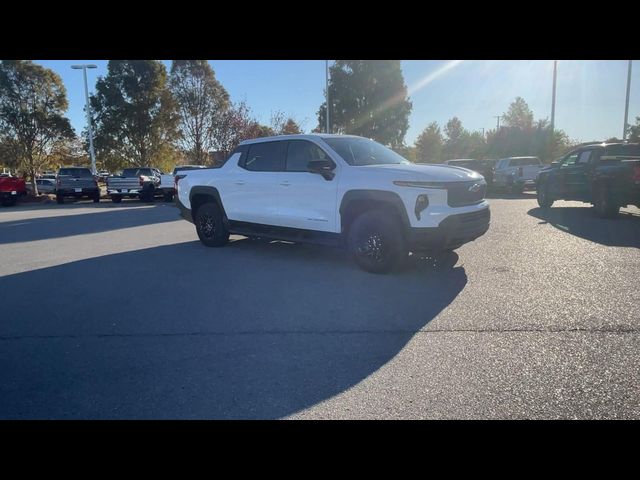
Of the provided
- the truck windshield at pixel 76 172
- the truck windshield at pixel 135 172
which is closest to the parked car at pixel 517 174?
the truck windshield at pixel 135 172

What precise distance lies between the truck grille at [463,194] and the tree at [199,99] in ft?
81.6

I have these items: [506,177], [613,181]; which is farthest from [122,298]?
[506,177]

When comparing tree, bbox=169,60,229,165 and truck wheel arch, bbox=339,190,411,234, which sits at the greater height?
tree, bbox=169,60,229,165

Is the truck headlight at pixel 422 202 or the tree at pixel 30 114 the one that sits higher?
the tree at pixel 30 114

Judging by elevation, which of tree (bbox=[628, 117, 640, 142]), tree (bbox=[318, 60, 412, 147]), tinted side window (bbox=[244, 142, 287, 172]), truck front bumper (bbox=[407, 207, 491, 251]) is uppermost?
tree (bbox=[318, 60, 412, 147])

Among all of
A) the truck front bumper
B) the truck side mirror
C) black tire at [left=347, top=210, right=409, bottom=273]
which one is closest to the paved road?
black tire at [left=347, top=210, right=409, bottom=273]

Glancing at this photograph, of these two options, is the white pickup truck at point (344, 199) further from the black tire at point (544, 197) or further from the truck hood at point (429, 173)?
the black tire at point (544, 197)

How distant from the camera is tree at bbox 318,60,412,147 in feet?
127

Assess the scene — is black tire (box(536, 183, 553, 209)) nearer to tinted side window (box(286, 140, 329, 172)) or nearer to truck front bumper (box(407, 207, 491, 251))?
truck front bumper (box(407, 207, 491, 251))

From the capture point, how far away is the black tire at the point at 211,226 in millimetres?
8366

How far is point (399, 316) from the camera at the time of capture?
14.9ft

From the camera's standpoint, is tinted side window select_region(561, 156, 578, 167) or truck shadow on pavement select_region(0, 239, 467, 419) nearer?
truck shadow on pavement select_region(0, 239, 467, 419)

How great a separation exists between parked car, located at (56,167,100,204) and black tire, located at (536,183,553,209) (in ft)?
68.8

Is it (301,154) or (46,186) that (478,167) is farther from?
(46,186)
